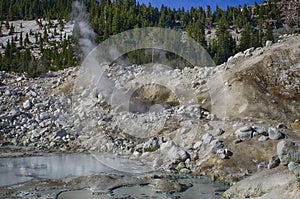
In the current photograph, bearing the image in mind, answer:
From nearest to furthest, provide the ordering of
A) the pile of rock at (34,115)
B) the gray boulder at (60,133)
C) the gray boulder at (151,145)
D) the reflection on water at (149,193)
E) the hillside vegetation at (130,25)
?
the reflection on water at (149,193), the gray boulder at (151,145), the gray boulder at (60,133), the pile of rock at (34,115), the hillside vegetation at (130,25)

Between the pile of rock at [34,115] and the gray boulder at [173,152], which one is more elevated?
the pile of rock at [34,115]

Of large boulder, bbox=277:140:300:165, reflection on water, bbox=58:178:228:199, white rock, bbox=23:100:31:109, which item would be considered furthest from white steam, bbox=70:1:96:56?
large boulder, bbox=277:140:300:165

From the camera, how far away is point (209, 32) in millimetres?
85750

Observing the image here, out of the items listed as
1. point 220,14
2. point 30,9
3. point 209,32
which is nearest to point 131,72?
point 209,32

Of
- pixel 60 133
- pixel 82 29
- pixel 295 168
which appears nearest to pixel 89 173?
pixel 60 133

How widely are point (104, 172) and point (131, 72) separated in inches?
719

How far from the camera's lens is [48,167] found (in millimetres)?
17531

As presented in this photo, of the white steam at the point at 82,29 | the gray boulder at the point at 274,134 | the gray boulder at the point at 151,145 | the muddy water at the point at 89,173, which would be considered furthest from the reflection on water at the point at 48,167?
the white steam at the point at 82,29

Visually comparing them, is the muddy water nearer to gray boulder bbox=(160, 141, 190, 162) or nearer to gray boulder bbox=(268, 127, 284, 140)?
gray boulder bbox=(160, 141, 190, 162)

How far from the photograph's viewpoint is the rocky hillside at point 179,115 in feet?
56.5

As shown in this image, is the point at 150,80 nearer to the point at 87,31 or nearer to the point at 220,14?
the point at 87,31

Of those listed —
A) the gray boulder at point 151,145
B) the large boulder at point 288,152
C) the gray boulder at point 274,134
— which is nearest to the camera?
the large boulder at point 288,152

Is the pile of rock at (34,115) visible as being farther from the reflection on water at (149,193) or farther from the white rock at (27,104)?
the reflection on water at (149,193)

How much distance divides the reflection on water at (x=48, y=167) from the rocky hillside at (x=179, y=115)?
150cm
